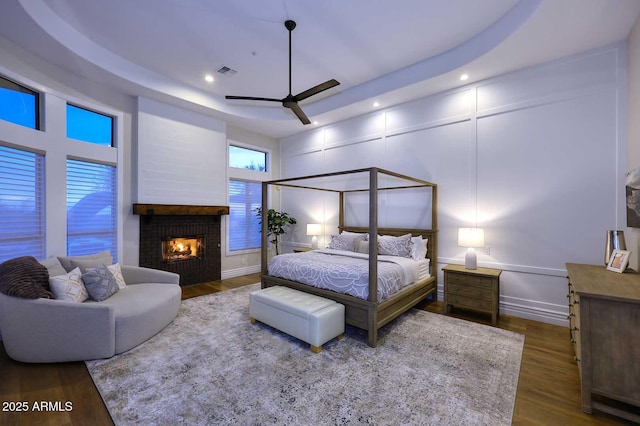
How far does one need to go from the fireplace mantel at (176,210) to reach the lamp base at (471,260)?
470 centimetres

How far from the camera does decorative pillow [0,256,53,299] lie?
2465 millimetres

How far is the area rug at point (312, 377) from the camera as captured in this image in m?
1.93

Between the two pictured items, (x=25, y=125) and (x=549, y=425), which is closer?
(x=549, y=425)

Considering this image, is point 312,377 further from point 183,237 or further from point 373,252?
point 183,237

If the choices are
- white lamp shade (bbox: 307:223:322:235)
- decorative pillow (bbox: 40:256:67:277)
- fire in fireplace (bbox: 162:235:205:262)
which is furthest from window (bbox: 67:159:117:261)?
white lamp shade (bbox: 307:223:322:235)

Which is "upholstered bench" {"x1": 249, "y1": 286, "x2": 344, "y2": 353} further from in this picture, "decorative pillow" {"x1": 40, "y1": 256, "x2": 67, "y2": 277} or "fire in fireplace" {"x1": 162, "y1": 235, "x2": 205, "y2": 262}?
"fire in fireplace" {"x1": 162, "y1": 235, "x2": 205, "y2": 262}

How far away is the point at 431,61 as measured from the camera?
4.00 metres

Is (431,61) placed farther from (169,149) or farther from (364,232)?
(169,149)

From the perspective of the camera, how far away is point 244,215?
21.3 ft

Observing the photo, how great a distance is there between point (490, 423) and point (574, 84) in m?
4.00

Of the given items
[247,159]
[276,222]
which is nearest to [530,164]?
[276,222]

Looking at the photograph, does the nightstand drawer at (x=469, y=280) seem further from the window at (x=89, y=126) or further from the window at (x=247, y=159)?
the window at (x=89, y=126)

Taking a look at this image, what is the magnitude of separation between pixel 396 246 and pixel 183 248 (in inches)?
165

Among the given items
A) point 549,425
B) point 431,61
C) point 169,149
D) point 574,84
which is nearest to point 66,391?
point 549,425
